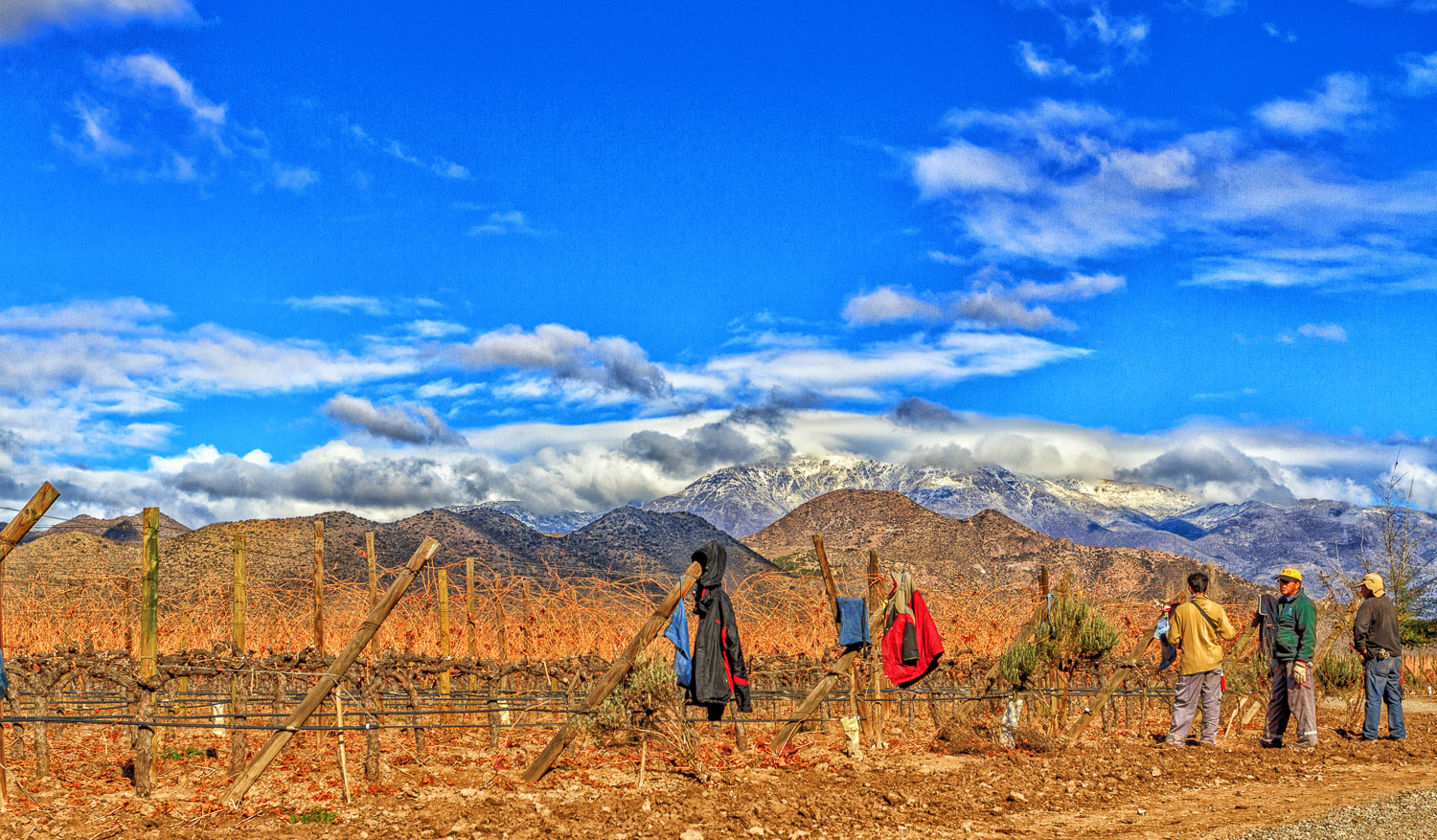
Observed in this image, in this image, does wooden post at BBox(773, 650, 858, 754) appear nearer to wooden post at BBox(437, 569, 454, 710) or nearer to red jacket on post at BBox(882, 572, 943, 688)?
red jacket on post at BBox(882, 572, 943, 688)

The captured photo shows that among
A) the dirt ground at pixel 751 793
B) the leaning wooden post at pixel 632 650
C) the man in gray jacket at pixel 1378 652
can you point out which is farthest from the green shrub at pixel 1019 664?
the leaning wooden post at pixel 632 650

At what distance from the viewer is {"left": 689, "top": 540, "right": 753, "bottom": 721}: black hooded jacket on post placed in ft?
30.9

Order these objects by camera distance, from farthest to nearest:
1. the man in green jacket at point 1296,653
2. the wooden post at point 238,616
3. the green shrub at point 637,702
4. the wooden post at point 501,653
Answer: the wooden post at point 501,653 < the wooden post at point 238,616 < the man in green jacket at point 1296,653 < the green shrub at point 637,702

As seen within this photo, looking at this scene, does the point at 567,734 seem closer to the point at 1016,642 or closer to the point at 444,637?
the point at 444,637

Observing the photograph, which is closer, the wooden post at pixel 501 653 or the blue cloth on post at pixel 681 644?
the blue cloth on post at pixel 681 644

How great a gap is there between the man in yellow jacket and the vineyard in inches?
22.6

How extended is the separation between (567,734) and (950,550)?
5480 centimetres

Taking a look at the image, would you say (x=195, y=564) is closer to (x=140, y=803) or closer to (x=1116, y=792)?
(x=140, y=803)

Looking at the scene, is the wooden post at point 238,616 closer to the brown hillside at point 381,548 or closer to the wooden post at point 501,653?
the wooden post at point 501,653

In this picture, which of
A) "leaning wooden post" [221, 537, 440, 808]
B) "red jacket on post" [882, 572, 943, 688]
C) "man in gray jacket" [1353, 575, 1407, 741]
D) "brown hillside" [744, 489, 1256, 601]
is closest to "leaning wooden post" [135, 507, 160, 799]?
"leaning wooden post" [221, 537, 440, 808]

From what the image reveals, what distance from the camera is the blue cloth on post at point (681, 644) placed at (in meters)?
9.52

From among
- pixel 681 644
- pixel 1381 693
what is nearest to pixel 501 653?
pixel 681 644

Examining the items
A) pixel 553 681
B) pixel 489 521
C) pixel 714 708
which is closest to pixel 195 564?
pixel 489 521

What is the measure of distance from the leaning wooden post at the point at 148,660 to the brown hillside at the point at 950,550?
3535 centimetres
